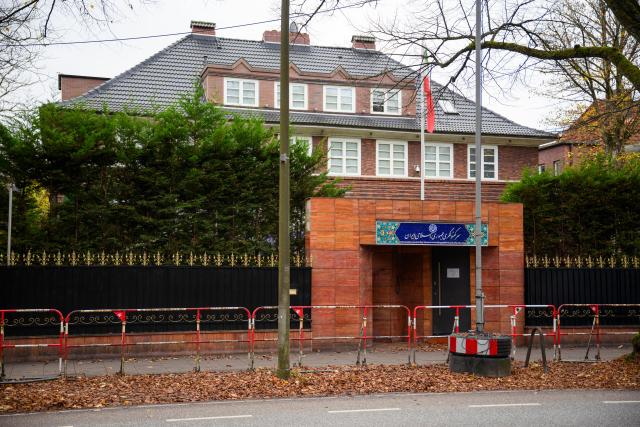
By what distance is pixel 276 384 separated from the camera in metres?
12.5

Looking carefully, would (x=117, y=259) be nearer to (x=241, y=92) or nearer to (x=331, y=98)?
(x=241, y=92)

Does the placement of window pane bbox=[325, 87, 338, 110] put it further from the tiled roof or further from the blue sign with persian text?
the blue sign with persian text

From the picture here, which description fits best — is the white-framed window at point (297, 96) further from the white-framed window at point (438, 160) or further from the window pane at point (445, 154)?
the window pane at point (445, 154)

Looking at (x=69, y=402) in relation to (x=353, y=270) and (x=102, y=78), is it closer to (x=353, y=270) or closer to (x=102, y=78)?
(x=353, y=270)

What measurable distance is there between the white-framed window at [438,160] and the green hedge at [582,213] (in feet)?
37.2

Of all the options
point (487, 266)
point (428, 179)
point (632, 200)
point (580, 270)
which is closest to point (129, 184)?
point (487, 266)

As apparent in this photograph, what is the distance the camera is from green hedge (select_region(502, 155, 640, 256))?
2128 centimetres

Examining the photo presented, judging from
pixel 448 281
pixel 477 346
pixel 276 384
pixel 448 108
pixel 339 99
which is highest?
pixel 448 108

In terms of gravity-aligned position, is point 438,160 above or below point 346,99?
below

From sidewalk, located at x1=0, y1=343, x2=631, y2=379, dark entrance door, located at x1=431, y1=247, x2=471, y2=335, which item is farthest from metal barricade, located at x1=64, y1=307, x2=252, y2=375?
dark entrance door, located at x1=431, y1=247, x2=471, y2=335

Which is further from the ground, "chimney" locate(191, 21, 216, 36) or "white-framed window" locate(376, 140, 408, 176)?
"chimney" locate(191, 21, 216, 36)

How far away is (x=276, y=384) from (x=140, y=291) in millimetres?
5996

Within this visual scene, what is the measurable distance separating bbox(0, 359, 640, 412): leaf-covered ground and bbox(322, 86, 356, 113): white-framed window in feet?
63.7

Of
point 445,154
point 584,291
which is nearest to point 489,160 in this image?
point 445,154
